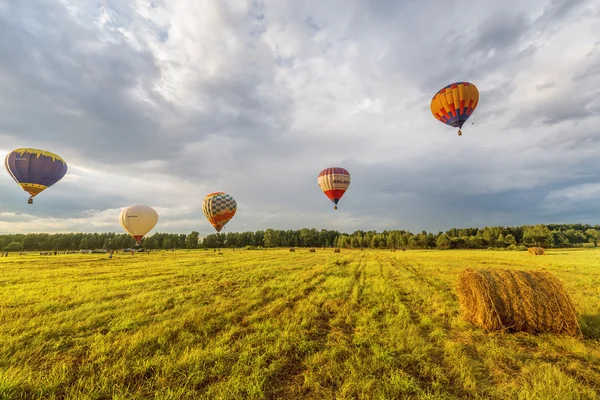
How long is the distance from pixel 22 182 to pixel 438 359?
44.9 m

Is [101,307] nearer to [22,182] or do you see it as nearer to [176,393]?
[176,393]

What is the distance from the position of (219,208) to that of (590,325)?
120 feet

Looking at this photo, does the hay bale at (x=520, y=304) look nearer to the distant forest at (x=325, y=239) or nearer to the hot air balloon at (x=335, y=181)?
the hot air balloon at (x=335, y=181)

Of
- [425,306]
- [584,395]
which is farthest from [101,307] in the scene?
[584,395]

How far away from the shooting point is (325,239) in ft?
497

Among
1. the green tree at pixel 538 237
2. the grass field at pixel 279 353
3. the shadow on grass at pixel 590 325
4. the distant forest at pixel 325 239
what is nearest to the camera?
the grass field at pixel 279 353

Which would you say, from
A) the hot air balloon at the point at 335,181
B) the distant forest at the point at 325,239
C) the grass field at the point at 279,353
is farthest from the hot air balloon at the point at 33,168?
the distant forest at the point at 325,239

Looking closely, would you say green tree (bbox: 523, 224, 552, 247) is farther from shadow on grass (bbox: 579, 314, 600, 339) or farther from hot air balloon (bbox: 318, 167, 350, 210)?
shadow on grass (bbox: 579, 314, 600, 339)

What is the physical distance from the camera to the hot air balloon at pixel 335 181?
32.3 meters

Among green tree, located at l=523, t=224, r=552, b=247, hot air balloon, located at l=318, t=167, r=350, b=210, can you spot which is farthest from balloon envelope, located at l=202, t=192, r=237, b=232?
green tree, located at l=523, t=224, r=552, b=247

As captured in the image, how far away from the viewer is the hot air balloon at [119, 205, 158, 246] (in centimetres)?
4094

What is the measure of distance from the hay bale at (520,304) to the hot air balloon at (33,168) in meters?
43.9

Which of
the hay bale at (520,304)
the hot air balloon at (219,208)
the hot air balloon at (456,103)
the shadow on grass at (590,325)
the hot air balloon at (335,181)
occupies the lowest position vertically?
Result: the shadow on grass at (590,325)

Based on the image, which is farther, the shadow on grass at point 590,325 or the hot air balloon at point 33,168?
the hot air balloon at point 33,168
